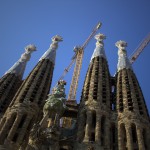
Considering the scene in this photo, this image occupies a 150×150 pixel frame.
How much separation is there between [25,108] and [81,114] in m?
5.54

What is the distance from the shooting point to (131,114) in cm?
2948

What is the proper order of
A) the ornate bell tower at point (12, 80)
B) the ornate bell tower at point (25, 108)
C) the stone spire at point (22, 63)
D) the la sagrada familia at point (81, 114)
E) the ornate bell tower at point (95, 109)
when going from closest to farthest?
1. the la sagrada familia at point (81, 114)
2. the ornate bell tower at point (95, 109)
3. the ornate bell tower at point (25, 108)
4. the ornate bell tower at point (12, 80)
5. the stone spire at point (22, 63)

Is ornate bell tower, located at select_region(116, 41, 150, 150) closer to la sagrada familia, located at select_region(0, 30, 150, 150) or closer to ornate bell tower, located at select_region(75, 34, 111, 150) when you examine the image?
la sagrada familia, located at select_region(0, 30, 150, 150)

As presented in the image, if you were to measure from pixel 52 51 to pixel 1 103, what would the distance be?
49.2ft

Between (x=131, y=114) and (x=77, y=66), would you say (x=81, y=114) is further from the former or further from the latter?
(x=77, y=66)

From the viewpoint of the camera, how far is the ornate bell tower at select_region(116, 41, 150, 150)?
2662 cm

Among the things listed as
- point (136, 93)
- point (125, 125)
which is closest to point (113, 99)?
point (136, 93)

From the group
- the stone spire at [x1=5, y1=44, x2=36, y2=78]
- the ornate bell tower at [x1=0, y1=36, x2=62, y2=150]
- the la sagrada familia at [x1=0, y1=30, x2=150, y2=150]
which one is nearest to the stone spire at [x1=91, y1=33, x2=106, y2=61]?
the la sagrada familia at [x1=0, y1=30, x2=150, y2=150]

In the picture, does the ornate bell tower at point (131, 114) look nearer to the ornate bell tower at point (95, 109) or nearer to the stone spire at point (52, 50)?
the ornate bell tower at point (95, 109)

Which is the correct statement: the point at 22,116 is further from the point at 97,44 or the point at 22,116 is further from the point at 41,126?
the point at 97,44

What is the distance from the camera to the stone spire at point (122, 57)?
40031 mm

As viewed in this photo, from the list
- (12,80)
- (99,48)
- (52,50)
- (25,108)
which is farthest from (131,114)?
(52,50)

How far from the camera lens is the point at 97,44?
48.2 m

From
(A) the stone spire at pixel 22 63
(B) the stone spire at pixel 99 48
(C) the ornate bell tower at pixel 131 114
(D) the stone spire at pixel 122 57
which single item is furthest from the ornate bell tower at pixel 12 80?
(D) the stone spire at pixel 122 57
